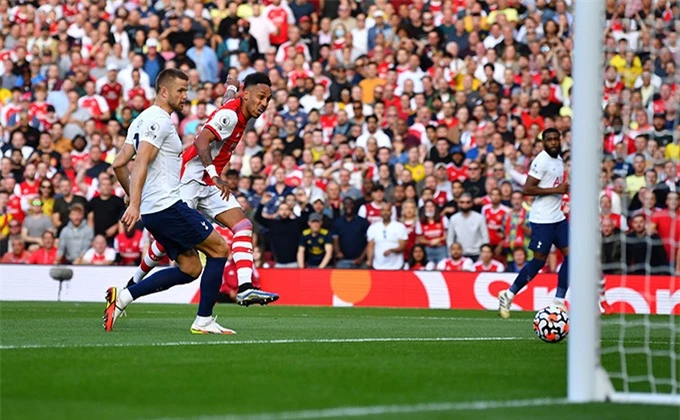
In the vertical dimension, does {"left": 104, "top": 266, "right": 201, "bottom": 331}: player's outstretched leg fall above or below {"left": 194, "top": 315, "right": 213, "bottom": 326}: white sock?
above

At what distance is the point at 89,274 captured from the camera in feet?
74.2

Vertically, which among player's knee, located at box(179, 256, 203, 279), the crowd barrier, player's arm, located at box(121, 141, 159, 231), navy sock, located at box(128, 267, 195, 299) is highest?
player's arm, located at box(121, 141, 159, 231)

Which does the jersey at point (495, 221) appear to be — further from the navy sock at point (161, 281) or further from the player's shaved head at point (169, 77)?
the player's shaved head at point (169, 77)

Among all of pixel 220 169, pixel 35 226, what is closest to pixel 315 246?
pixel 35 226

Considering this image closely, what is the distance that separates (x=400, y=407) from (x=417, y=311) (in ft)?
41.0

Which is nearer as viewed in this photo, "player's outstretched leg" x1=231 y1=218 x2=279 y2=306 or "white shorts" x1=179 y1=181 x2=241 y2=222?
"player's outstretched leg" x1=231 y1=218 x2=279 y2=306

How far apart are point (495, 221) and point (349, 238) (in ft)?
8.47

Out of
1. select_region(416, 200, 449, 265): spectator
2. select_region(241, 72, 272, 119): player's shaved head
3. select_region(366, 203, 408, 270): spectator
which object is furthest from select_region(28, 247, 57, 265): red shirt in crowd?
select_region(241, 72, 272, 119): player's shaved head

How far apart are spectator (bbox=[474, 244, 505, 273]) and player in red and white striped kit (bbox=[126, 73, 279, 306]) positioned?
8.48 m

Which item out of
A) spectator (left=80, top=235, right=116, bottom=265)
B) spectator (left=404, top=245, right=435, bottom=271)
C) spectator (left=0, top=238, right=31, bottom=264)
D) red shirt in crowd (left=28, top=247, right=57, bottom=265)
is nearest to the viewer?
spectator (left=404, top=245, right=435, bottom=271)

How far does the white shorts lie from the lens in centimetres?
1356

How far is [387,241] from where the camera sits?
22328 millimetres

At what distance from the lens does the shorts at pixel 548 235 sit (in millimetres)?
16984

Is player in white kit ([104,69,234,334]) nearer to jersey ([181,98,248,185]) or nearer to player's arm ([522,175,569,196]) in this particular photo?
jersey ([181,98,248,185])
